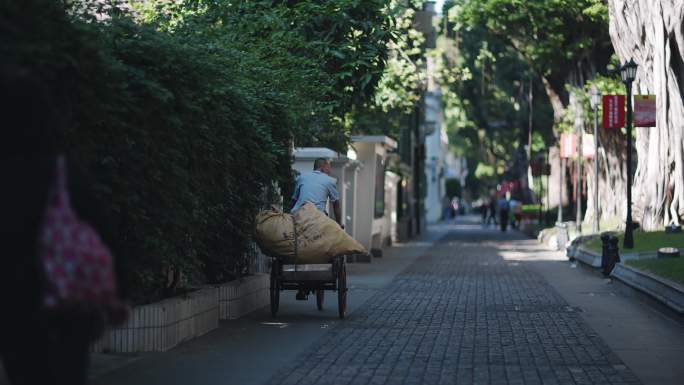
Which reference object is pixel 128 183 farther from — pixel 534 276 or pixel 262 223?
pixel 534 276

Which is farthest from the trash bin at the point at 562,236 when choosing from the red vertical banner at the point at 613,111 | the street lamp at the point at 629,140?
the street lamp at the point at 629,140

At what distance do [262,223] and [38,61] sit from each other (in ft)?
23.2

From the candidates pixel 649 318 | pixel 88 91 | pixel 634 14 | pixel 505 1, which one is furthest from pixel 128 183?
pixel 505 1

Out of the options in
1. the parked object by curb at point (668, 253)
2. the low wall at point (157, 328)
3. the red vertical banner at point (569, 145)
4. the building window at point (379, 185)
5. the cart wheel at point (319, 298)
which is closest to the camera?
the low wall at point (157, 328)

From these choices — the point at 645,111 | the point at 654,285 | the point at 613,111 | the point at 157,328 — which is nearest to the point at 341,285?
the point at 157,328

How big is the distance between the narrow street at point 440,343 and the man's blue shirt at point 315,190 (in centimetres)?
133

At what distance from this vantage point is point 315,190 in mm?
15516

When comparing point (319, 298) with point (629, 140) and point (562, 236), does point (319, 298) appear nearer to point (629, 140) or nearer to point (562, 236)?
point (629, 140)

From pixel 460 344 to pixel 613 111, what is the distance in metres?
22.9

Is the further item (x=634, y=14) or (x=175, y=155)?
(x=634, y=14)

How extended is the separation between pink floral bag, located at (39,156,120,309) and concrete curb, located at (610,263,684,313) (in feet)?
33.8

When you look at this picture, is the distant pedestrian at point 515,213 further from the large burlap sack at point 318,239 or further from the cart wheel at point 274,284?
the large burlap sack at point 318,239

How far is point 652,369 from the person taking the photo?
34.3 feet

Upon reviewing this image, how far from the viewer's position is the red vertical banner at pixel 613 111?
112 feet
